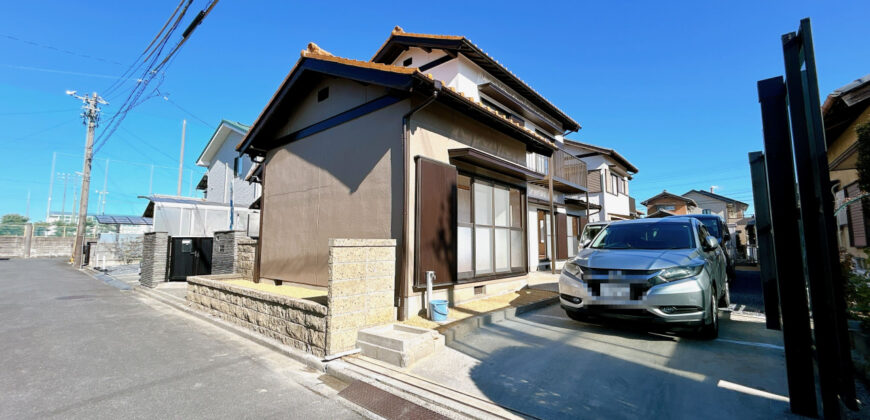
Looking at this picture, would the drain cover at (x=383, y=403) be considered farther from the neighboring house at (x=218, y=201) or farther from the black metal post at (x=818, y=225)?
the neighboring house at (x=218, y=201)

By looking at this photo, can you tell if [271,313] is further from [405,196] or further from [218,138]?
[218,138]

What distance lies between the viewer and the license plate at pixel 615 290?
4012mm

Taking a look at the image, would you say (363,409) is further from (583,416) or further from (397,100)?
(397,100)

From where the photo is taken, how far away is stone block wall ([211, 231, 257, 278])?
8.88 metres

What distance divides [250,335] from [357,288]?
226 cm

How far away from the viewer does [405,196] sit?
5324mm

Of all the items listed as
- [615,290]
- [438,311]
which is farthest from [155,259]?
[615,290]

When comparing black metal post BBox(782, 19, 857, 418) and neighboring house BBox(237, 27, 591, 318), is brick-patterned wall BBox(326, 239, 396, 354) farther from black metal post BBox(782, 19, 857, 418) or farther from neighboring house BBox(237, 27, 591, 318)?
black metal post BBox(782, 19, 857, 418)

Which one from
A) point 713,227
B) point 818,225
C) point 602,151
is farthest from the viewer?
point 602,151

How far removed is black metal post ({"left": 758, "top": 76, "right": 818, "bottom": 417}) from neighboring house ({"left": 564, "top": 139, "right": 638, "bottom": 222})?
586 inches

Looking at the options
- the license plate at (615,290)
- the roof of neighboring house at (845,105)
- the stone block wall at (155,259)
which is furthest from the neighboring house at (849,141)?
the stone block wall at (155,259)

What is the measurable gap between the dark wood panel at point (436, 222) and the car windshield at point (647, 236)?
7.51 ft

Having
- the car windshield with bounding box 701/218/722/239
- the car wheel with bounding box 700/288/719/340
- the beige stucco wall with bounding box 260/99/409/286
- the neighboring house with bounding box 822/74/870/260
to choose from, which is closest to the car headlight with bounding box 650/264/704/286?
the car wheel with bounding box 700/288/719/340

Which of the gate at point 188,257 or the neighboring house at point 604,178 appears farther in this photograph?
the neighboring house at point 604,178
